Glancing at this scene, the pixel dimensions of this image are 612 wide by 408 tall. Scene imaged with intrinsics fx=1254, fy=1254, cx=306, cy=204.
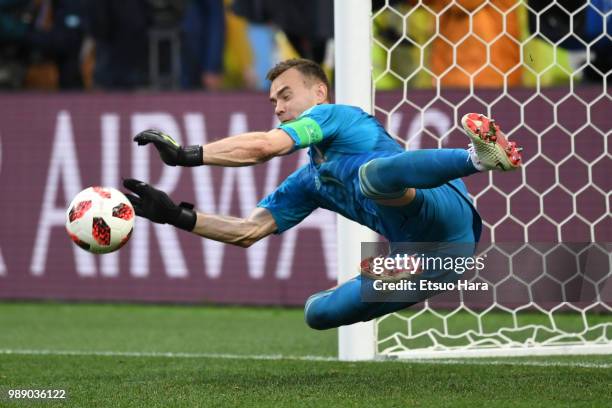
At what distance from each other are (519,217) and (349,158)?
3.67 m

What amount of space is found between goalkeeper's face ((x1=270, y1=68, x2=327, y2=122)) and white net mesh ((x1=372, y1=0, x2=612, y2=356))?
73.0 inches

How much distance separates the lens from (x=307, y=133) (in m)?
5.78

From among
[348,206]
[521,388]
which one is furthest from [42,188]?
[521,388]

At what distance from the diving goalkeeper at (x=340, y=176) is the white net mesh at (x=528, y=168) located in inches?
65.9

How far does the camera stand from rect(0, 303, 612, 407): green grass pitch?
219 inches

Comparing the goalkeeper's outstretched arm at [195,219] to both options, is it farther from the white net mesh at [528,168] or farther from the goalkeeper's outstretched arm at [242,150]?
the white net mesh at [528,168]

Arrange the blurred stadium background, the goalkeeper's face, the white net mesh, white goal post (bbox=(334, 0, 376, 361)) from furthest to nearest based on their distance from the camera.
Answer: the white net mesh → the blurred stadium background → white goal post (bbox=(334, 0, 376, 361)) → the goalkeeper's face

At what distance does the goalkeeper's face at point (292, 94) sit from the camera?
6297 mm

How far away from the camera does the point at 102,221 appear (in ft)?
19.3

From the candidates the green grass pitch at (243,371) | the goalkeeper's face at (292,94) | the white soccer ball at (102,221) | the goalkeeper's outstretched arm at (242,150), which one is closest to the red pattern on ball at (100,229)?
the white soccer ball at (102,221)

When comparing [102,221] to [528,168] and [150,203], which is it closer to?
[150,203]

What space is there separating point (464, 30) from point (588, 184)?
174 cm

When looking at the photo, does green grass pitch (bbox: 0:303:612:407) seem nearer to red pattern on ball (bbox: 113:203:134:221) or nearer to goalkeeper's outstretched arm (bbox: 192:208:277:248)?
goalkeeper's outstretched arm (bbox: 192:208:277:248)

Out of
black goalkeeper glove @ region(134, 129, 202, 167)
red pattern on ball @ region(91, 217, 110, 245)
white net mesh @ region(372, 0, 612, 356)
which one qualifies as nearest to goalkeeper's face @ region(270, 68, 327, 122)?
black goalkeeper glove @ region(134, 129, 202, 167)
